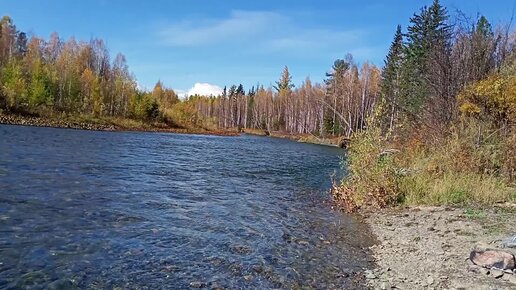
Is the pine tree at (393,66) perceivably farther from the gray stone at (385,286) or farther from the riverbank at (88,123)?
the gray stone at (385,286)

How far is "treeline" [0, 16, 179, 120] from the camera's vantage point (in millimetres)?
63438

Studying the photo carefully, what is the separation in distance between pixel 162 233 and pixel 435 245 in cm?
677

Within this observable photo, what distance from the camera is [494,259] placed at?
26.1ft

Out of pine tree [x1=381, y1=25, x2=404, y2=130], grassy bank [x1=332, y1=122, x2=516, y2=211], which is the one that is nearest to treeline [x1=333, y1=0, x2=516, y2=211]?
grassy bank [x1=332, y1=122, x2=516, y2=211]

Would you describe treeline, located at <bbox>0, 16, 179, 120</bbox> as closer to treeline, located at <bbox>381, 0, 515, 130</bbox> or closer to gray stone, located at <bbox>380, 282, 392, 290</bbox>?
treeline, located at <bbox>381, 0, 515, 130</bbox>

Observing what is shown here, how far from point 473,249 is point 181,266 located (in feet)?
20.5

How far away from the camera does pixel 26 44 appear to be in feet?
314

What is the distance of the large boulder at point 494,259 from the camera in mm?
7703

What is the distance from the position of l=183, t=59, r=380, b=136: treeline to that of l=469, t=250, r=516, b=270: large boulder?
39.3 meters

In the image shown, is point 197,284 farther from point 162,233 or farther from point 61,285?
point 162,233

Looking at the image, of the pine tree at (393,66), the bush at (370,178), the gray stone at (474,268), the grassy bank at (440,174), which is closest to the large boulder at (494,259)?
the gray stone at (474,268)

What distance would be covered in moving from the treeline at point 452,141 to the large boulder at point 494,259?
590 cm

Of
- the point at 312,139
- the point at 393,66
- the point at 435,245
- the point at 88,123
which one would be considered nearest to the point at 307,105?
the point at 312,139

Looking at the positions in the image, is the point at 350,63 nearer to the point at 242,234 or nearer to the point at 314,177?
the point at 314,177
